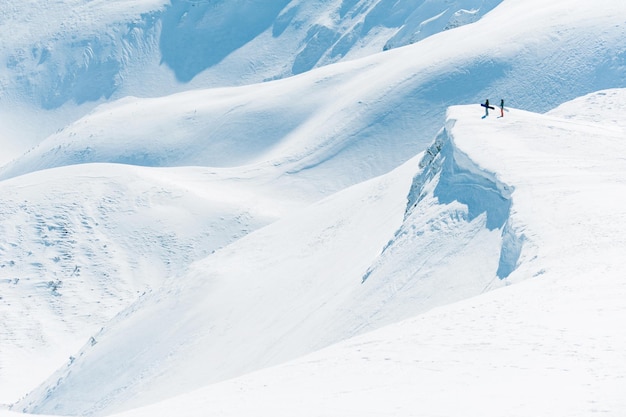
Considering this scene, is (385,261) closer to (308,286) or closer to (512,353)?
(308,286)

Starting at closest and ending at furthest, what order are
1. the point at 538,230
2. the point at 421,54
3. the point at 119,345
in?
the point at 538,230 < the point at 119,345 < the point at 421,54

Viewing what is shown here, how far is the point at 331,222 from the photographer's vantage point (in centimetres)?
4097

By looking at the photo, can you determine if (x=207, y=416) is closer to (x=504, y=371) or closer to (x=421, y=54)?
(x=504, y=371)

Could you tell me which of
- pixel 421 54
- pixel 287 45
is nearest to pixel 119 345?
pixel 421 54

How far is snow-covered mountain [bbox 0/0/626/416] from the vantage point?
1467 centimetres

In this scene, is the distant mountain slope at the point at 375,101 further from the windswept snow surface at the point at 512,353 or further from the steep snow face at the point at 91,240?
the windswept snow surface at the point at 512,353

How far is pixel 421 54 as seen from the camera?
70375mm

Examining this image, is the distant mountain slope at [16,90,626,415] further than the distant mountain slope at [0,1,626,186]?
No

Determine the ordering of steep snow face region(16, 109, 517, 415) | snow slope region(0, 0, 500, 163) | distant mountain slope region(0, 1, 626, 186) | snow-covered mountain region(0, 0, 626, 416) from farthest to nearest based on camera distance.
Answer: snow slope region(0, 0, 500, 163) → distant mountain slope region(0, 1, 626, 186) → steep snow face region(16, 109, 517, 415) → snow-covered mountain region(0, 0, 626, 416)

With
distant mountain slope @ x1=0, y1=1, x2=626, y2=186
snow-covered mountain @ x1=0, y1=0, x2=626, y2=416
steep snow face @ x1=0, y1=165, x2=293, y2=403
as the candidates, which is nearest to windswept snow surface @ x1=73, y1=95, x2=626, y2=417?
snow-covered mountain @ x1=0, y1=0, x2=626, y2=416

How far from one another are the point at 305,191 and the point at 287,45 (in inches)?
2071

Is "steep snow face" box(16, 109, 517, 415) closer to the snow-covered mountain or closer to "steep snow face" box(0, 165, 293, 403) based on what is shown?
the snow-covered mountain

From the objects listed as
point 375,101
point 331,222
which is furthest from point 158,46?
point 331,222

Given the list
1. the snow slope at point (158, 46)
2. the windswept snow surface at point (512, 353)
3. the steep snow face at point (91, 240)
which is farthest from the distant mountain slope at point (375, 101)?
the windswept snow surface at point (512, 353)
